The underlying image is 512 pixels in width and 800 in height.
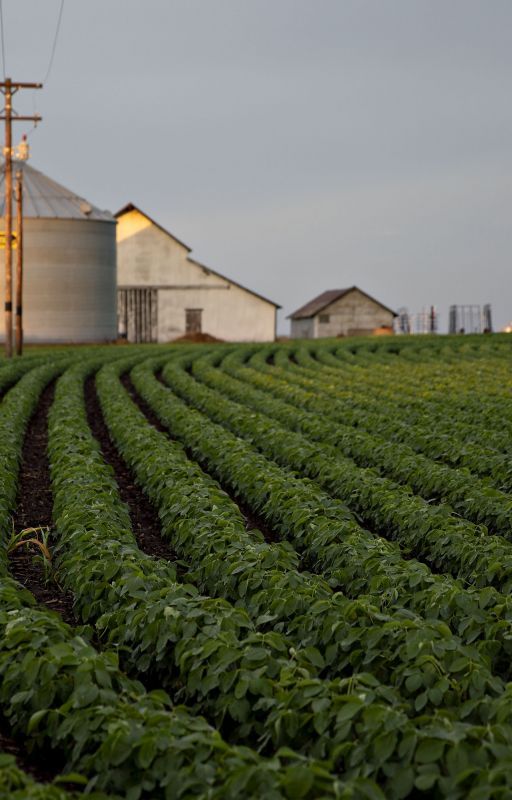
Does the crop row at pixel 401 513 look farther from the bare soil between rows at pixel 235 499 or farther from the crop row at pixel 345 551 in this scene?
the bare soil between rows at pixel 235 499

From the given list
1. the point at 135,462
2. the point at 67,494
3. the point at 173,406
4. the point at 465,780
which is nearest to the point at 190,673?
the point at 465,780

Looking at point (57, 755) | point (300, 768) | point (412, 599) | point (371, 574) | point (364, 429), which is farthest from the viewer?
point (364, 429)

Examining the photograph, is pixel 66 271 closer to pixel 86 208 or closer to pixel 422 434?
pixel 86 208

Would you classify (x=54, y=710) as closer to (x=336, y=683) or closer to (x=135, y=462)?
(x=336, y=683)

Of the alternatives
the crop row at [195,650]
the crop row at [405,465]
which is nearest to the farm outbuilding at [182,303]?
the crop row at [405,465]

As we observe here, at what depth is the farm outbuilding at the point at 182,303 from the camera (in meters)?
63.1

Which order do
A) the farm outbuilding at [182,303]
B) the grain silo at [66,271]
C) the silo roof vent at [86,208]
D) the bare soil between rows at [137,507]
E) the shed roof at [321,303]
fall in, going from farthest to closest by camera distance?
the shed roof at [321,303] → the farm outbuilding at [182,303] → the silo roof vent at [86,208] → the grain silo at [66,271] → the bare soil between rows at [137,507]

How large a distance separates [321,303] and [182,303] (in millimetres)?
16932

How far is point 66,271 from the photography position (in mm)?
54500

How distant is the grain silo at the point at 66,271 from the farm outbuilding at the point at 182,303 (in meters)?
5.71

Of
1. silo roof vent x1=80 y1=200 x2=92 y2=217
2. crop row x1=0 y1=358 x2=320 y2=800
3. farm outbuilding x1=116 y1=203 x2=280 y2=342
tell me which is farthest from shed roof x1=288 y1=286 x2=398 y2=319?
crop row x1=0 y1=358 x2=320 y2=800

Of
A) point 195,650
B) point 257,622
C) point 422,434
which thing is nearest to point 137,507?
point 422,434

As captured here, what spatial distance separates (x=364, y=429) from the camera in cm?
1883

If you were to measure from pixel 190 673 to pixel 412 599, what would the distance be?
1.95 meters
